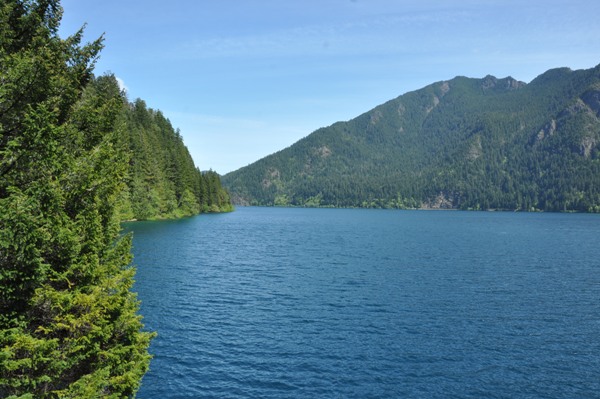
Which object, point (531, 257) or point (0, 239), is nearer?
point (0, 239)

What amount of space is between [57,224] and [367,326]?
89.3 feet

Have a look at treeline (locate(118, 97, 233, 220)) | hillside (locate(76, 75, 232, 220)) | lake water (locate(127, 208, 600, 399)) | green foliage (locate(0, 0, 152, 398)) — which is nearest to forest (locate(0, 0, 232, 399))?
green foliage (locate(0, 0, 152, 398))

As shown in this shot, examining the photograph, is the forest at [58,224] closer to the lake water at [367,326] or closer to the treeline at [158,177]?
the lake water at [367,326]

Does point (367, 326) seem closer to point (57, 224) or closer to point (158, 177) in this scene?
point (57, 224)

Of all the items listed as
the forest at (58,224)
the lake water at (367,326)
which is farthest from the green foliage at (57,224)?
the lake water at (367,326)

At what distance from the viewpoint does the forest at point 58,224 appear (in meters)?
12.3

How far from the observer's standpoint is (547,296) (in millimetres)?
46125

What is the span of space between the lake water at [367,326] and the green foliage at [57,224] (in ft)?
30.9

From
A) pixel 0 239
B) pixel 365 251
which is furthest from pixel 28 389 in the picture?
pixel 365 251

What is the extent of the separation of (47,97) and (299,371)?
2048cm

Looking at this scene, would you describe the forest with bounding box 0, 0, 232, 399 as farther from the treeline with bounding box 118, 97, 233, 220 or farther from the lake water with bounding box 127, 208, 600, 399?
the treeline with bounding box 118, 97, 233, 220

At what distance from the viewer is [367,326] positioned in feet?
114

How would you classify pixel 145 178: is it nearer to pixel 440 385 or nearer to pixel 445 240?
pixel 445 240

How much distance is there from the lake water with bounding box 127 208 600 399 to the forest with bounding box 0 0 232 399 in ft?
29.1
